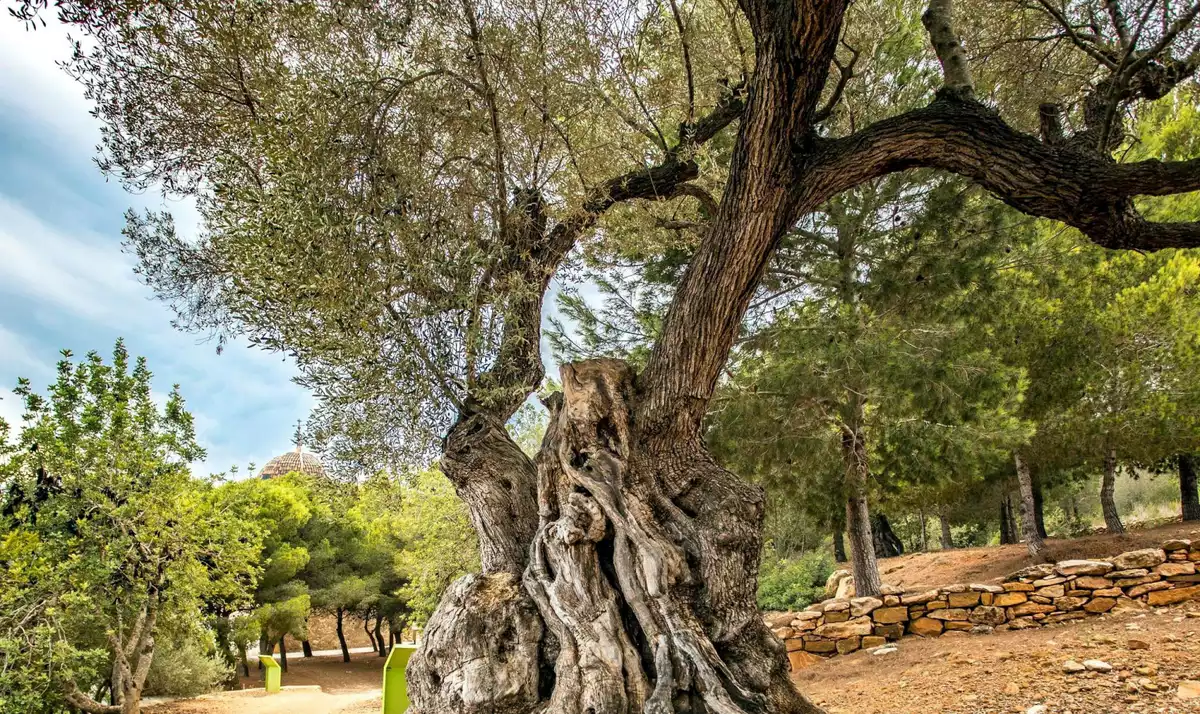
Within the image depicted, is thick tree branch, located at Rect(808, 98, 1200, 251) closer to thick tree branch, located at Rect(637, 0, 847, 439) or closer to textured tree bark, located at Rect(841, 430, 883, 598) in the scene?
thick tree branch, located at Rect(637, 0, 847, 439)

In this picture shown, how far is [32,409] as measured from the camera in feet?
31.4

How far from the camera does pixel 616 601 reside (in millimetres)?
3850

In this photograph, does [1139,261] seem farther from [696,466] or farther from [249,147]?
[249,147]

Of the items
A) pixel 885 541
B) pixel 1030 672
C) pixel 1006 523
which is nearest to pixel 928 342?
pixel 1030 672

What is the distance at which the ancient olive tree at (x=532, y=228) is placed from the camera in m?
3.59

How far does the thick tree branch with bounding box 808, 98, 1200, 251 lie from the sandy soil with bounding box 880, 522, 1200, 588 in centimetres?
891

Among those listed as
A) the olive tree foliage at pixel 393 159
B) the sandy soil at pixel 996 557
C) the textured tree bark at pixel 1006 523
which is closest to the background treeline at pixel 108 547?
the olive tree foliage at pixel 393 159

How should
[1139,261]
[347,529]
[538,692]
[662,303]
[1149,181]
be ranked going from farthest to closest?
[347,529], [1139,261], [662,303], [538,692], [1149,181]

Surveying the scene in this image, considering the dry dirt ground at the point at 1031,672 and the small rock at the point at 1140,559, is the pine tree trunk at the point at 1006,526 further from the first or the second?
the small rock at the point at 1140,559

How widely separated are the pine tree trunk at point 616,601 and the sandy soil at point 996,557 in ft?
30.4

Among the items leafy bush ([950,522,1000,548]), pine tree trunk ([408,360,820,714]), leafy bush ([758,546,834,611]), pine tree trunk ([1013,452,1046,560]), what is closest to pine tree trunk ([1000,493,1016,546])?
leafy bush ([758,546,834,611])

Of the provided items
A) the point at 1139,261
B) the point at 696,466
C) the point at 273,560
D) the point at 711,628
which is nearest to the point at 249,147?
the point at 696,466

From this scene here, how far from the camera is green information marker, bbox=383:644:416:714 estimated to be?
283 inches

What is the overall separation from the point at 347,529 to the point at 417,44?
20.5m
